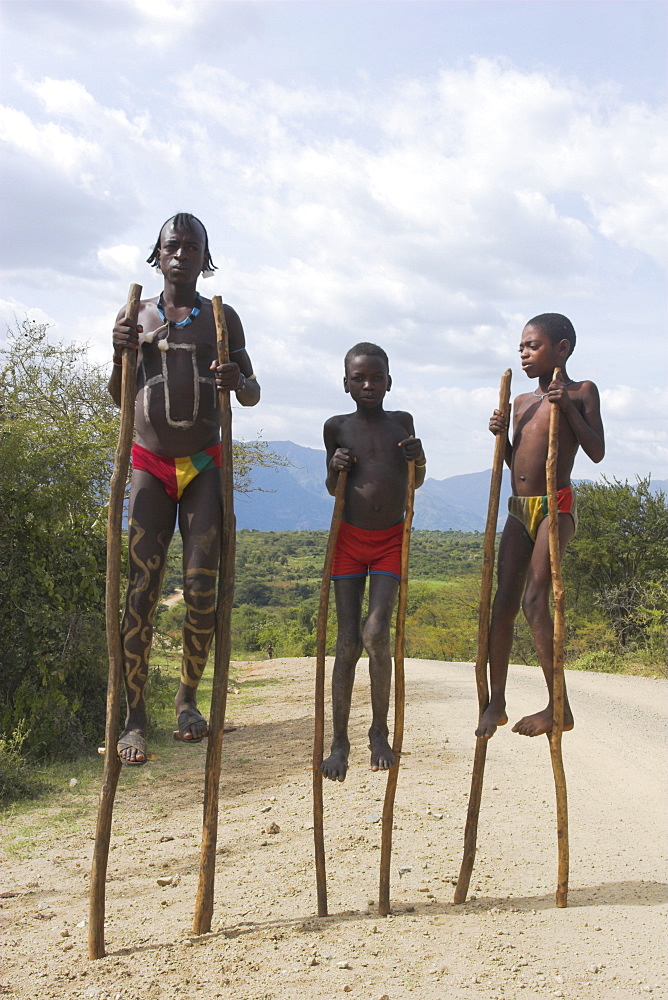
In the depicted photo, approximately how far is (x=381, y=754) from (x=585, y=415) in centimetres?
235

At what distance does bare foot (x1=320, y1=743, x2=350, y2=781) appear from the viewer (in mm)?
4855

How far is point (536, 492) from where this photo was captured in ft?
17.0

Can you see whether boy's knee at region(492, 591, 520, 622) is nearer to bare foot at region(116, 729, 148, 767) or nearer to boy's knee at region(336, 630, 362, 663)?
boy's knee at region(336, 630, 362, 663)

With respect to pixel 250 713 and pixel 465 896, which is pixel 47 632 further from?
pixel 465 896

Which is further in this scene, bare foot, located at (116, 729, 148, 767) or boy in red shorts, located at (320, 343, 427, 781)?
boy in red shorts, located at (320, 343, 427, 781)

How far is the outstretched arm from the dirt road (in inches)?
108

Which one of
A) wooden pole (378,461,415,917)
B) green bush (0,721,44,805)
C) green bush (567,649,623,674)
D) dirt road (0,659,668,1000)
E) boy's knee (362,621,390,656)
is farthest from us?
green bush (567,649,623,674)

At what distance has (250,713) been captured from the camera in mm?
12250

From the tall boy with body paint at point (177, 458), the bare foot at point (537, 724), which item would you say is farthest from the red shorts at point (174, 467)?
the bare foot at point (537, 724)

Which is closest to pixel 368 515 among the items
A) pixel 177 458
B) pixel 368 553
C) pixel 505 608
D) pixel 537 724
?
pixel 368 553

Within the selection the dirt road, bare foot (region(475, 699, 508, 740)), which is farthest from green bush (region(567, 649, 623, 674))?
bare foot (region(475, 699, 508, 740))

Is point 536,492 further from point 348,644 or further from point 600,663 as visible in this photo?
point 600,663

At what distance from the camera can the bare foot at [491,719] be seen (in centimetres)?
494

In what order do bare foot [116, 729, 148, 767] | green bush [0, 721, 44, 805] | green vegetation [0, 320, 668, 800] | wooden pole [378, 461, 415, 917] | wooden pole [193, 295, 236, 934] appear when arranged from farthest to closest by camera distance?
1. green vegetation [0, 320, 668, 800]
2. green bush [0, 721, 44, 805]
3. wooden pole [378, 461, 415, 917]
4. wooden pole [193, 295, 236, 934]
5. bare foot [116, 729, 148, 767]
